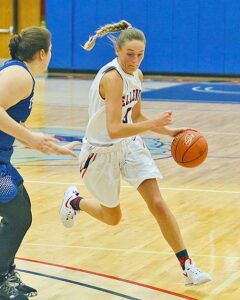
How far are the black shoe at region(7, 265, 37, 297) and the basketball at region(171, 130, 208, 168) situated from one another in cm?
142

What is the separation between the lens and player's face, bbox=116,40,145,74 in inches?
207

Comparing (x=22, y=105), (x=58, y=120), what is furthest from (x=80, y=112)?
(x=22, y=105)

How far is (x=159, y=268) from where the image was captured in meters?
5.62

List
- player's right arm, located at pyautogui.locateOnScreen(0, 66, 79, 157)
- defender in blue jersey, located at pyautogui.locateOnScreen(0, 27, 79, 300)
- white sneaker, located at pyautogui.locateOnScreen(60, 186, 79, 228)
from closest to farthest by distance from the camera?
player's right arm, located at pyautogui.locateOnScreen(0, 66, 79, 157)
defender in blue jersey, located at pyautogui.locateOnScreen(0, 27, 79, 300)
white sneaker, located at pyautogui.locateOnScreen(60, 186, 79, 228)

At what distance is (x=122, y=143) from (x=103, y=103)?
31cm

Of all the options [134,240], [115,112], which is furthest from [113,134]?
[134,240]

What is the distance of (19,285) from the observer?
489cm

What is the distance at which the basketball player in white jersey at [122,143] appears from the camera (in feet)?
17.1

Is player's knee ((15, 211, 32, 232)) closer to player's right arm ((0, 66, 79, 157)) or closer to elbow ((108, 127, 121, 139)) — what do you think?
player's right arm ((0, 66, 79, 157))

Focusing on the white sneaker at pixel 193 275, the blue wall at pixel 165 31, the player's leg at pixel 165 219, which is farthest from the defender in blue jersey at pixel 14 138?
the blue wall at pixel 165 31

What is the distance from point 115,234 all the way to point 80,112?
8046 millimetres

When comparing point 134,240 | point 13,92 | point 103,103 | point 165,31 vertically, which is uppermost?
point 165,31

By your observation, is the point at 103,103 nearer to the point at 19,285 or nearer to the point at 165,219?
the point at 165,219

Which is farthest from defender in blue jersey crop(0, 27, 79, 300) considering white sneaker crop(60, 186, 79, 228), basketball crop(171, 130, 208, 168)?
white sneaker crop(60, 186, 79, 228)
